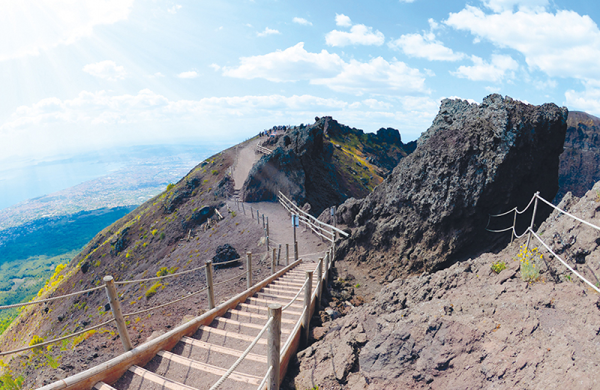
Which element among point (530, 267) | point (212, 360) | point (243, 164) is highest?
point (243, 164)

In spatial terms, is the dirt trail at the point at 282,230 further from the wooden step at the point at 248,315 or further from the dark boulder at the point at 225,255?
the wooden step at the point at 248,315

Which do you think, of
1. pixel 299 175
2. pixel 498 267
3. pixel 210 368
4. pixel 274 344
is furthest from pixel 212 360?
pixel 299 175

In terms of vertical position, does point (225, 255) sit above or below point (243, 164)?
below

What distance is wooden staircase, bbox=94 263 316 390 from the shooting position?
4004 mm

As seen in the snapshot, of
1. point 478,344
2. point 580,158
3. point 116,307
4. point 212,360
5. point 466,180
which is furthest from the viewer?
point 580,158

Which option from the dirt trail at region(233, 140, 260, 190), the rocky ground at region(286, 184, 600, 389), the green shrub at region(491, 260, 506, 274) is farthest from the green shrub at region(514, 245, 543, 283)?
the dirt trail at region(233, 140, 260, 190)

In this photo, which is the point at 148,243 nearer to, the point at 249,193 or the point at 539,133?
the point at 249,193

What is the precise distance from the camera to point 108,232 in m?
40.1

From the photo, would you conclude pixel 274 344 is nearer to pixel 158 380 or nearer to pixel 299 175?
pixel 158 380

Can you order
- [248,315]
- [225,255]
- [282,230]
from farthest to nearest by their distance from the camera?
[282,230] < [225,255] < [248,315]

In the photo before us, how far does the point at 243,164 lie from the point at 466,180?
92.8 feet

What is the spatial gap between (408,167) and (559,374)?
33.2 feet

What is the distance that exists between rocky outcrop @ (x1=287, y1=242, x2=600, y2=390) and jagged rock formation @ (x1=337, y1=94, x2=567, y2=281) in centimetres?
527

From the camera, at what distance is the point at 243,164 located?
116ft
